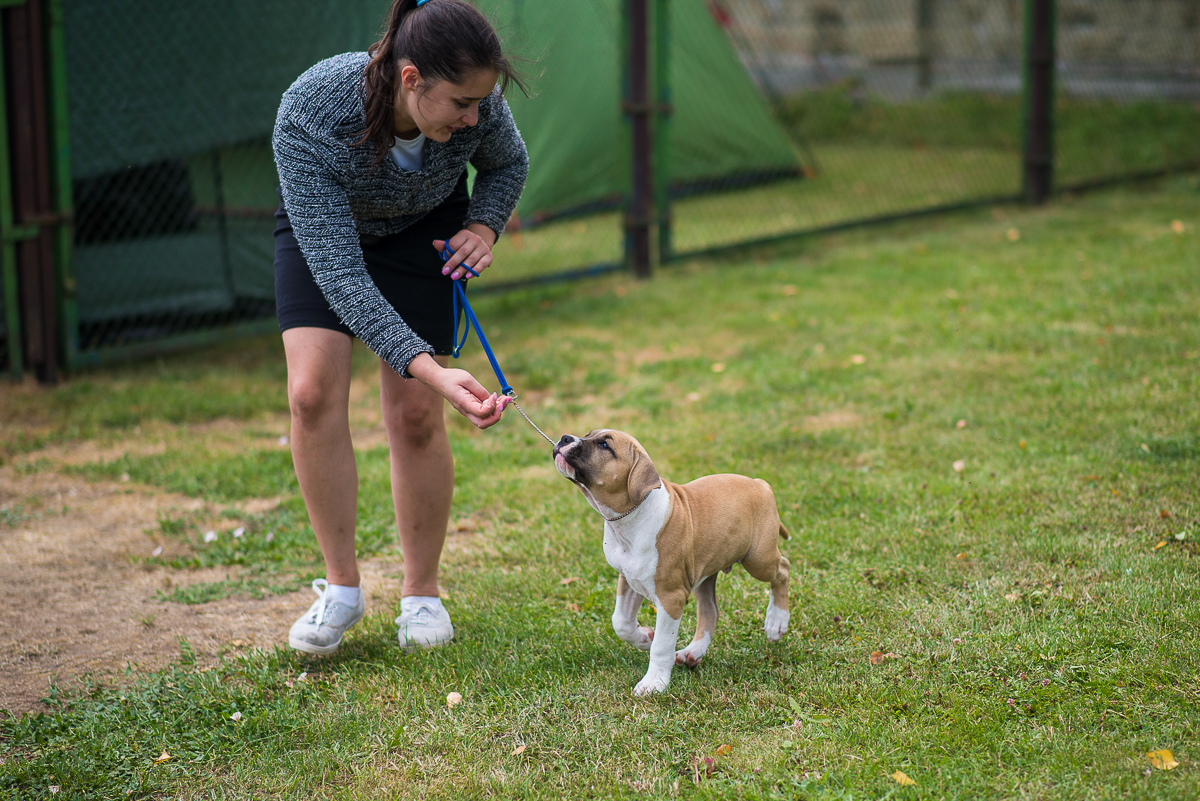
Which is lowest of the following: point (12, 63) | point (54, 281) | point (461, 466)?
point (461, 466)

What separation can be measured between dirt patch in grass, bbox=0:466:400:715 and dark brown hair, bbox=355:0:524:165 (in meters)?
1.70

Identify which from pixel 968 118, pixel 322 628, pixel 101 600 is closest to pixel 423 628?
pixel 322 628

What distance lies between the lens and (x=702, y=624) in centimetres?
305

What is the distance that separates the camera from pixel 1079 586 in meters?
3.28

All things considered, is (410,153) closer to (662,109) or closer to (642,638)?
(642,638)

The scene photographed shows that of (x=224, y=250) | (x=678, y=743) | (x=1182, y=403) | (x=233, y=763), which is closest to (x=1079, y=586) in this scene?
(x=678, y=743)

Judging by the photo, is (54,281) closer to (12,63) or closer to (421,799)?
(12,63)

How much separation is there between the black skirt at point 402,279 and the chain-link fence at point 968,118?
603cm

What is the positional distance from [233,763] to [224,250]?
4.64 m

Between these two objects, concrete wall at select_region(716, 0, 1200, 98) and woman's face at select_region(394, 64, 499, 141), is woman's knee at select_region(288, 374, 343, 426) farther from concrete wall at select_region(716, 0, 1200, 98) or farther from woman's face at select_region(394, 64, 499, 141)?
concrete wall at select_region(716, 0, 1200, 98)

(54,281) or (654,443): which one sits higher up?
(54,281)

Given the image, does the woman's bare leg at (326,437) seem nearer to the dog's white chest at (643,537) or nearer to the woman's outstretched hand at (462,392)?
the woman's outstretched hand at (462,392)

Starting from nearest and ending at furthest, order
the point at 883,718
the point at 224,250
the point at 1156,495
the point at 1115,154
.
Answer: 1. the point at 883,718
2. the point at 1156,495
3. the point at 224,250
4. the point at 1115,154

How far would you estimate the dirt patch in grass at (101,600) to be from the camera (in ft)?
10.8
